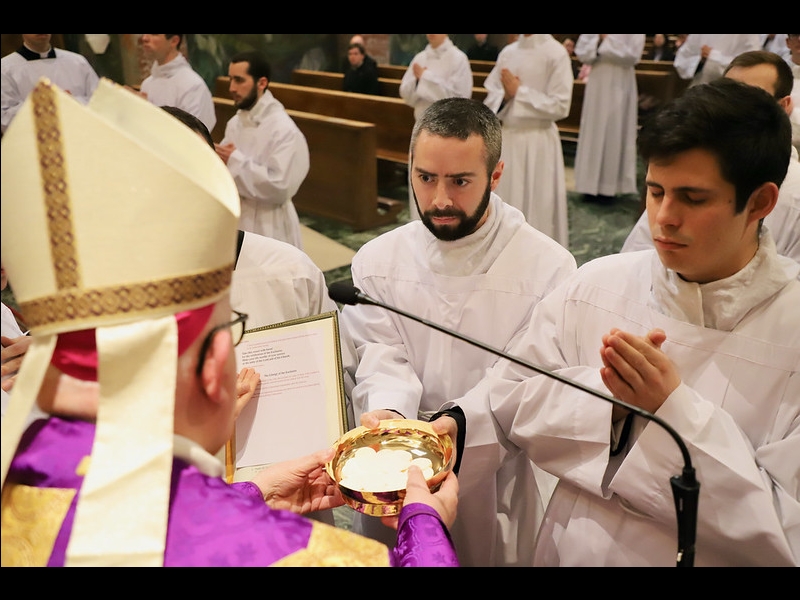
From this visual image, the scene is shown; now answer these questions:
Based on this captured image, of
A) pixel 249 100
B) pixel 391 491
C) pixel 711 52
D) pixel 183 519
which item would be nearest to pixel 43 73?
pixel 249 100

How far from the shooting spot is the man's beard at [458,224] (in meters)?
2.72

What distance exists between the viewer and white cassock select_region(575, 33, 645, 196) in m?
9.05

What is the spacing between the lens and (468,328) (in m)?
2.79

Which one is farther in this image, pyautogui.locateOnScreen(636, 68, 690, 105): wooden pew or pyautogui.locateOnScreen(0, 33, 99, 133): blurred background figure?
pyautogui.locateOnScreen(636, 68, 690, 105): wooden pew

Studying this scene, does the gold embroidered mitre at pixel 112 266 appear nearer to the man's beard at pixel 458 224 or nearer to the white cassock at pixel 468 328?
the white cassock at pixel 468 328

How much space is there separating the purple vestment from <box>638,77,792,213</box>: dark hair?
4.28 ft

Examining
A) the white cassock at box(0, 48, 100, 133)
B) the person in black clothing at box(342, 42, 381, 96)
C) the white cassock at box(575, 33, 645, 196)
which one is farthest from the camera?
the person in black clothing at box(342, 42, 381, 96)

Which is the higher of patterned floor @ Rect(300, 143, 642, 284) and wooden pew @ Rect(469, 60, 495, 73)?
wooden pew @ Rect(469, 60, 495, 73)

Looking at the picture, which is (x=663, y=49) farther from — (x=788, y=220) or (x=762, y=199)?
(x=762, y=199)

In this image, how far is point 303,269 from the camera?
2.74 meters

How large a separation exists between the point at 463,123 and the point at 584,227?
5721 millimetres

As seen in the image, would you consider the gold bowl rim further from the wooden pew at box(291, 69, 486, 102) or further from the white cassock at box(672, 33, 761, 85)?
the wooden pew at box(291, 69, 486, 102)

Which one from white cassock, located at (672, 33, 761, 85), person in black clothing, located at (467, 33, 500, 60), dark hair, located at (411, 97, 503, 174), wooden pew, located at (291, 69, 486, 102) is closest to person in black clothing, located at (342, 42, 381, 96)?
wooden pew, located at (291, 69, 486, 102)
